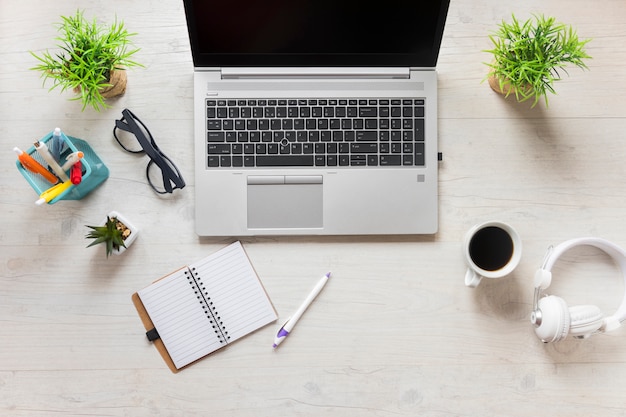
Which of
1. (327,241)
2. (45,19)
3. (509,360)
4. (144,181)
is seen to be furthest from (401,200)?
(45,19)

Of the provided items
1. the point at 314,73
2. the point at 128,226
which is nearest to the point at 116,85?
the point at 128,226

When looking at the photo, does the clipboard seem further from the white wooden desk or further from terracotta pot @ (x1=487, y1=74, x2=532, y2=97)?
terracotta pot @ (x1=487, y1=74, x2=532, y2=97)

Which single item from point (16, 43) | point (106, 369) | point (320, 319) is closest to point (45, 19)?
point (16, 43)

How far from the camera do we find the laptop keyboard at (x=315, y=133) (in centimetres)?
90

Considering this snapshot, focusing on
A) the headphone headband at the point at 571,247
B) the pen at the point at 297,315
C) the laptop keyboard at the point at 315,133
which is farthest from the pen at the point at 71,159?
the headphone headband at the point at 571,247

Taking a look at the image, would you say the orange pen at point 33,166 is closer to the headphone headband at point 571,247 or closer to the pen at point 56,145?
the pen at point 56,145

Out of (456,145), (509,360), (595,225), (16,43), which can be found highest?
(16,43)

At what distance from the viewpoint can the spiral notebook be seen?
0.91 m

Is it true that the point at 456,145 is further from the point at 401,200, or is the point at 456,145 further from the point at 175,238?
the point at 175,238

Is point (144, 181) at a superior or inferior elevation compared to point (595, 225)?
superior

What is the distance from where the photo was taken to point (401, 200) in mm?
910

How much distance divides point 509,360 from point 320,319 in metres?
0.37

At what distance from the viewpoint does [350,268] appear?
93cm

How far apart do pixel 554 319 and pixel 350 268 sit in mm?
366
